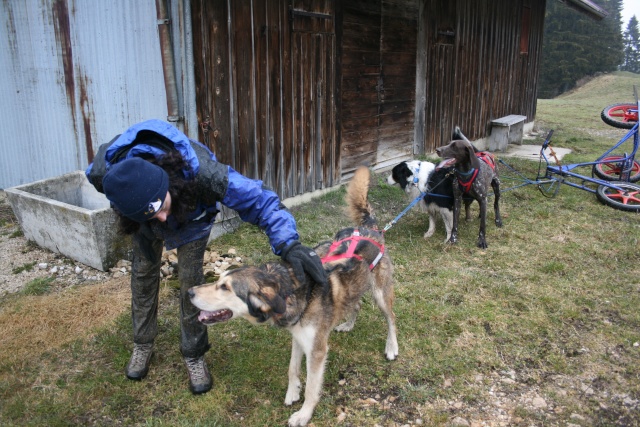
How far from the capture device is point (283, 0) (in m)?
6.14

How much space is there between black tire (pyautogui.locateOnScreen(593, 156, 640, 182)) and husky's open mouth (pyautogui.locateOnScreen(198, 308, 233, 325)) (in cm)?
769

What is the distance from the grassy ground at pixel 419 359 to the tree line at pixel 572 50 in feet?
114

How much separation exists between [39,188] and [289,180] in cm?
306

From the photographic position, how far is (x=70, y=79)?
6188mm

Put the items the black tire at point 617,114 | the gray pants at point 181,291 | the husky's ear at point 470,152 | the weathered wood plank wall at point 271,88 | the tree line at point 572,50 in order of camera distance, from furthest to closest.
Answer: the tree line at point 572,50
the black tire at point 617,114
the husky's ear at point 470,152
the weathered wood plank wall at point 271,88
the gray pants at point 181,291

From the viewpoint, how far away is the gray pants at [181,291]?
309 cm

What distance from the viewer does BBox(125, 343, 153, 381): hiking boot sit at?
3.34m

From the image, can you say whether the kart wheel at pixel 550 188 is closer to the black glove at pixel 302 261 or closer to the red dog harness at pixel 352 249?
the red dog harness at pixel 352 249

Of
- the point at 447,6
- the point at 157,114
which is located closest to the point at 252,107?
the point at 157,114

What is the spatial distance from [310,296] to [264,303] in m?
0.39

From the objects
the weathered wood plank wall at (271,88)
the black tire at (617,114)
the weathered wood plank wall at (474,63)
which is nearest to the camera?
the weathered wood plank wall at (271,88)

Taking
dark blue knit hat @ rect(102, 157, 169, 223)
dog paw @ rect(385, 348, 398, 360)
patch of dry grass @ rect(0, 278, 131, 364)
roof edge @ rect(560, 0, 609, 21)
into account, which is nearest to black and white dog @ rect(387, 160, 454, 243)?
dog paw @ rect(385, 348, 398, 360)

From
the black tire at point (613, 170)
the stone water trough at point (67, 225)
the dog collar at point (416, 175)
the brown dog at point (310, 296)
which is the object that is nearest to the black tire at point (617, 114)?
the black tire at point (613, 170)

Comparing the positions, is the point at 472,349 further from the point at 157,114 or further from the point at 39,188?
the point at 39,188
